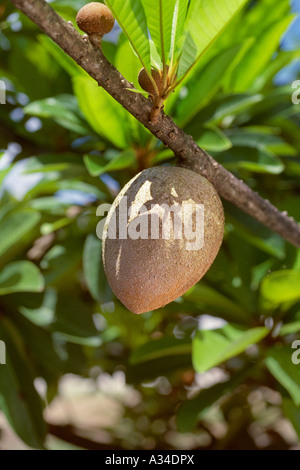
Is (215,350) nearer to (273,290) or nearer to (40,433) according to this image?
(273,290)

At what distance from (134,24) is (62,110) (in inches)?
16.6

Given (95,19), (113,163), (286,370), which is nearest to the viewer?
(95,19)

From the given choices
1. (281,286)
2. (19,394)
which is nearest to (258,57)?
(281,286)

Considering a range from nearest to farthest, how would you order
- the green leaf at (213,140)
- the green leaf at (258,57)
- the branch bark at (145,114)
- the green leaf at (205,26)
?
the branch bark at (145,114) < the green leaf at (205,26) < the green leaf at (213,140) < the green leaf at (258,57)

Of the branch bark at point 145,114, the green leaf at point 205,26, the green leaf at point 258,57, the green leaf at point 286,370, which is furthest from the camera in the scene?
the green leaf at point 258,57

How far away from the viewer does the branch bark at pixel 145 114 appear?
29 cm

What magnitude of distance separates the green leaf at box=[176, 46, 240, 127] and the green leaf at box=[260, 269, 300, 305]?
0.82 feet

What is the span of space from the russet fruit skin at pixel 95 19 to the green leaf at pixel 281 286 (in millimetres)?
430

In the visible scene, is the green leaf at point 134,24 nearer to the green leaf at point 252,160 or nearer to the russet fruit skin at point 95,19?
the russet fruit skin at point 95,19

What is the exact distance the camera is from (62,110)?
75cm

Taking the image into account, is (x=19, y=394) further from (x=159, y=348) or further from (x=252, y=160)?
(x=252, y=160)

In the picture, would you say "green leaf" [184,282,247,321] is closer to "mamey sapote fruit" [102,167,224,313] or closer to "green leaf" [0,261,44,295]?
"green leaf" [0,261,44,295]

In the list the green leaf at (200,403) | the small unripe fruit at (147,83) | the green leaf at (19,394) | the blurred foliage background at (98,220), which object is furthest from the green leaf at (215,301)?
the small unripe fruit at (147,83)

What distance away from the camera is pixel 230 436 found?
1190 mm
